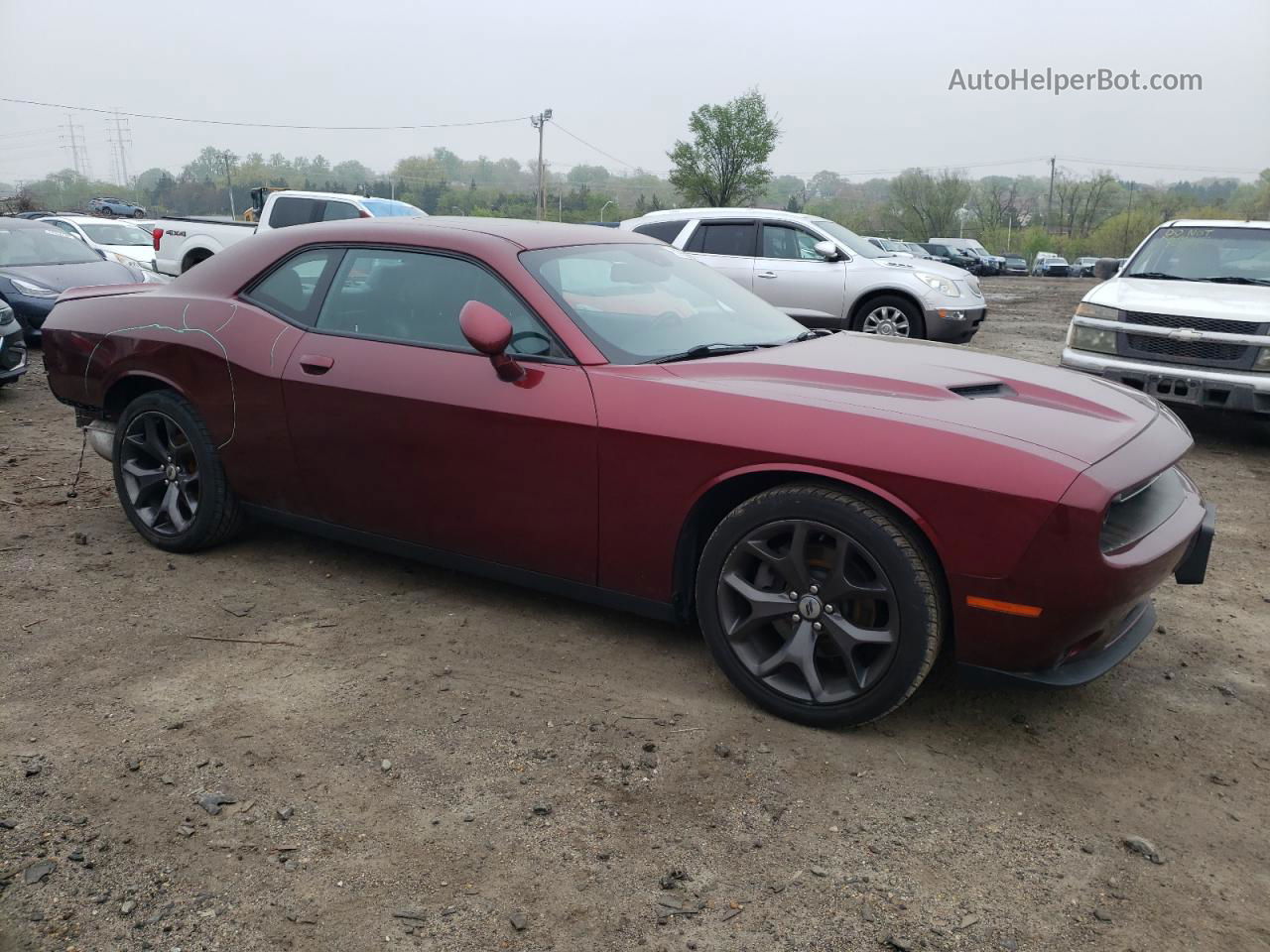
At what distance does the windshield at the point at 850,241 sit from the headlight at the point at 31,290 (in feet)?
27.2

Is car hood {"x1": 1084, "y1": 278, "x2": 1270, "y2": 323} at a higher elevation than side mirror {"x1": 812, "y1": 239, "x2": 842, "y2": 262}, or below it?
below

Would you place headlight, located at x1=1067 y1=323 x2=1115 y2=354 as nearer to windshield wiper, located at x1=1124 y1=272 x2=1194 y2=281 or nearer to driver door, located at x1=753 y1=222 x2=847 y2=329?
windshield wiper, located at x1=1124 y1=272 x2=1194 y2=281

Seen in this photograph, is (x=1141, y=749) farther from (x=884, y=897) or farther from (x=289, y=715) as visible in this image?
(x=289, y=715)

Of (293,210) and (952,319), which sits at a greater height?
(293,210)

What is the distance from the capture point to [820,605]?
9.78ft

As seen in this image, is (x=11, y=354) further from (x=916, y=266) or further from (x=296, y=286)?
(x=916, y=266)

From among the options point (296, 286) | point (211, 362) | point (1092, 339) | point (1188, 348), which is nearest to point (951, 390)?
point (296, 286)

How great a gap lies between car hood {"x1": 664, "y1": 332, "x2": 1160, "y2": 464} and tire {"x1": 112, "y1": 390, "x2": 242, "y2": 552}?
2.26 meters

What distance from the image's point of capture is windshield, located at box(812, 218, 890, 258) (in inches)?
451

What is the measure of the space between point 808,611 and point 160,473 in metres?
3.16

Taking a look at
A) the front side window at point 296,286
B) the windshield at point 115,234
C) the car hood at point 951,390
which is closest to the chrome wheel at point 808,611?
the car hood at point 951,390

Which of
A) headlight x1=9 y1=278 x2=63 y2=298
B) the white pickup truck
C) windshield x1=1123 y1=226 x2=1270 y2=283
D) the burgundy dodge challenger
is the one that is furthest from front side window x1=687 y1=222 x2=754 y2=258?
the burgundy dodge challenger

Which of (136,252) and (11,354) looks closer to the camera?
(11,354)

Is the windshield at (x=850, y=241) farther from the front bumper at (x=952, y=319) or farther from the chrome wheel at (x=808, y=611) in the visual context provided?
the chrome wheel at (x=808, y=611)
